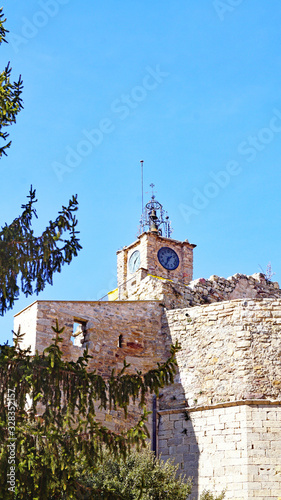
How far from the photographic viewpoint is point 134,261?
1342 inches

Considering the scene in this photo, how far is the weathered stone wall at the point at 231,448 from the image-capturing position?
1462 centimetres

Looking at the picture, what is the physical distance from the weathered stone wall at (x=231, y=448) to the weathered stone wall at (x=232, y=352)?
0.38m

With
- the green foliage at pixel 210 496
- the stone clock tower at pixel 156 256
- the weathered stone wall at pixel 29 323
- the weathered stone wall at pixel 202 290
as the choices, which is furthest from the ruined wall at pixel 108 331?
the stone clock tower at pixel 156 256

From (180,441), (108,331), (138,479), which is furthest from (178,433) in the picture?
(108,331)

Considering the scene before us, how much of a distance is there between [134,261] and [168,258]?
1600 millimetres

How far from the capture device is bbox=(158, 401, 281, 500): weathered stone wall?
48.0 feet

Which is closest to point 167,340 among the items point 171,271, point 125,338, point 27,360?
point 125,338

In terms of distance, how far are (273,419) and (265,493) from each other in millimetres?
1514

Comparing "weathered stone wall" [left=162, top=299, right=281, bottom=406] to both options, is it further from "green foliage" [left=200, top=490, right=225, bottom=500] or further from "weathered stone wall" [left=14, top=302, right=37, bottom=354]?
"weathered stone wall" [left=14, top=302, right=37, bottom=354]

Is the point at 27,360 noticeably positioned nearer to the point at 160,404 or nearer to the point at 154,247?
the point at 160,404

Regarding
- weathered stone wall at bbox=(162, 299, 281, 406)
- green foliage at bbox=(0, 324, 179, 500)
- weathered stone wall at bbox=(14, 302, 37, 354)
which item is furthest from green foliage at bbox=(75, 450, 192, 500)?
green foliage at bbox=(0, 324, 179, 500)

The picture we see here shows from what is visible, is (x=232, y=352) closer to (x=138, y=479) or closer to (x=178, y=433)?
(x=178, y=433)

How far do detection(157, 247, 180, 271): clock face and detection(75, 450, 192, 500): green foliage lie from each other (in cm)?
1967

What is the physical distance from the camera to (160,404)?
16828 millimetres
